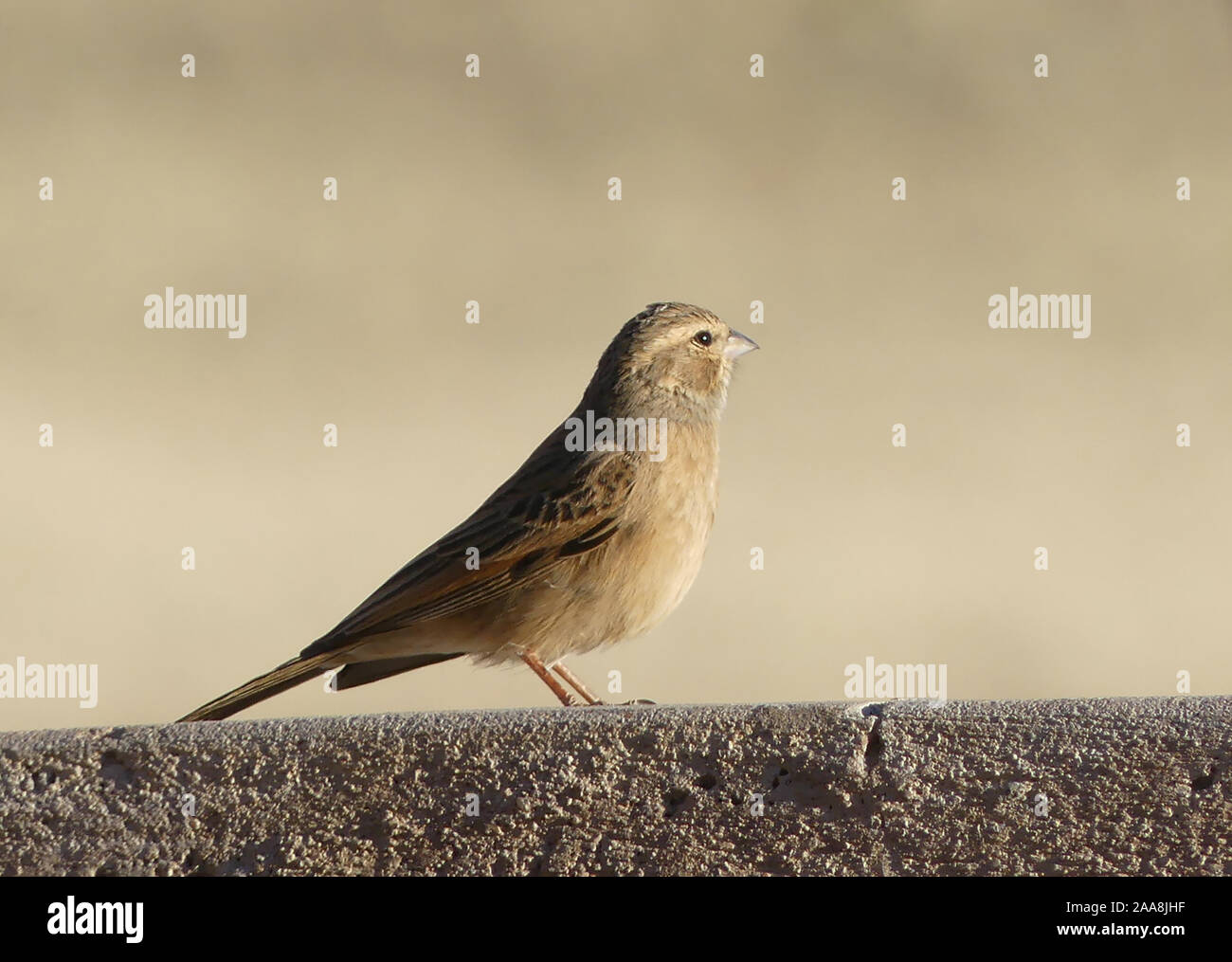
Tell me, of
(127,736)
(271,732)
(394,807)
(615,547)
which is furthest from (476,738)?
(615,547)

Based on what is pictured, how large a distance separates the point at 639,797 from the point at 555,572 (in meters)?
2.06

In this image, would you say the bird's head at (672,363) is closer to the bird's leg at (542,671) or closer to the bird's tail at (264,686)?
the bird's leg at (542,671)

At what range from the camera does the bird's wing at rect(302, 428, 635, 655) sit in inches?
179

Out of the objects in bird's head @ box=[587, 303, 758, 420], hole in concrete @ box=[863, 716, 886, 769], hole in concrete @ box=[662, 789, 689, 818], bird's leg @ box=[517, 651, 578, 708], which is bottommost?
hole in concrete @ box=[662, 789, 689, 818]

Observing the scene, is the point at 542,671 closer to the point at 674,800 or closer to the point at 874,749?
the point at 674,800

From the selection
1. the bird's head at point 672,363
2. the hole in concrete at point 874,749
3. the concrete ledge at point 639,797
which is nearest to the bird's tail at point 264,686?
the concrete ledge at point 639,797

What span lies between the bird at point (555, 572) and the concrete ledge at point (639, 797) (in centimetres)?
168

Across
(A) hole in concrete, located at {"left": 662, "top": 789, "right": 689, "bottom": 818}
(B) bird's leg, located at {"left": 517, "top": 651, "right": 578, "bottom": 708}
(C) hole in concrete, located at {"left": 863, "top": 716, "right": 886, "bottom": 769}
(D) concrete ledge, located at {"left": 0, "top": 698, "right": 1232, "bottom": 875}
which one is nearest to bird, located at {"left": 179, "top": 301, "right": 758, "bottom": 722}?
(B) bird's leg, located at {"left": 517, "top": 651, "right": 578, "bottom": 708}

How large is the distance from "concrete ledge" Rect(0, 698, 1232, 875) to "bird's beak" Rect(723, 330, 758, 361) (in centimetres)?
292

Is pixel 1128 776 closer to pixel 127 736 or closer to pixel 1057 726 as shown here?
pixel 1057 726

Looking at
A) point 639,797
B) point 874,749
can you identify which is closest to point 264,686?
point 639,797

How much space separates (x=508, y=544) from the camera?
4805 millimetres

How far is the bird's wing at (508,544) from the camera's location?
4.55 meters

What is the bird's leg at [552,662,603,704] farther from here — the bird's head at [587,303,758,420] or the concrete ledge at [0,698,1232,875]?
the concrete ledge at [0,698,1232,875]
